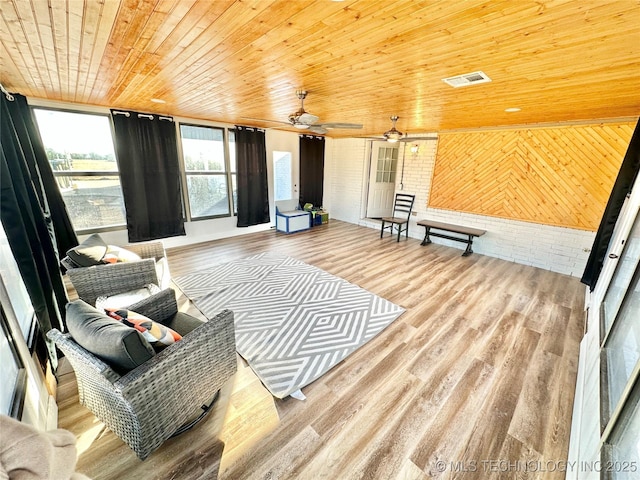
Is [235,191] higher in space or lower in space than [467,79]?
lower

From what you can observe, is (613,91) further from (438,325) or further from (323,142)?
(323,142)

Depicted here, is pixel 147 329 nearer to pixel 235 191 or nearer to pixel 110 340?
pixel 110 340

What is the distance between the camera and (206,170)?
16.1 feet

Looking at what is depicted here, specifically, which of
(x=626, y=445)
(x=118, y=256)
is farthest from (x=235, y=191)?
(x=626, y=445)

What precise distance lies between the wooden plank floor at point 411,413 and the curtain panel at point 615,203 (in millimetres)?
558

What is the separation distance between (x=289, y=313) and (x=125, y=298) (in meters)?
1.50

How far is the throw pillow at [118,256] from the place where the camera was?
2.42 metres

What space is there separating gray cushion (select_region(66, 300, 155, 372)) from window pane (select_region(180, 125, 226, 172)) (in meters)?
3.97

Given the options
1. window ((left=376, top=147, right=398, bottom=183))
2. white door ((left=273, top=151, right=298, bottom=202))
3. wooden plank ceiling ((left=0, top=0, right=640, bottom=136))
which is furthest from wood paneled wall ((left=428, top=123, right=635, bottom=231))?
white door ((left=273, top=151, right=298, bottom=202))

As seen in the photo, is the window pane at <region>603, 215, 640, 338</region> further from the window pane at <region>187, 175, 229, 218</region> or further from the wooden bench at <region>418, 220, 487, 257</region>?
the window pane at <region>187, 175, 229, 218</region>

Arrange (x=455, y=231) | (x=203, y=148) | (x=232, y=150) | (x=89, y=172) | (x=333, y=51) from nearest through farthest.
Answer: (x=333, y=51), (x=89, y=172), (x=455, y=231), (x=203, y=148), (x=232, y=150)

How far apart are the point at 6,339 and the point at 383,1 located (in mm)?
2511

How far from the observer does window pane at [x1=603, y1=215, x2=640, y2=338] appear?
1.86m

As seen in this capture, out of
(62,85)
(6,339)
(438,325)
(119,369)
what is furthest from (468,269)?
(62,85)
